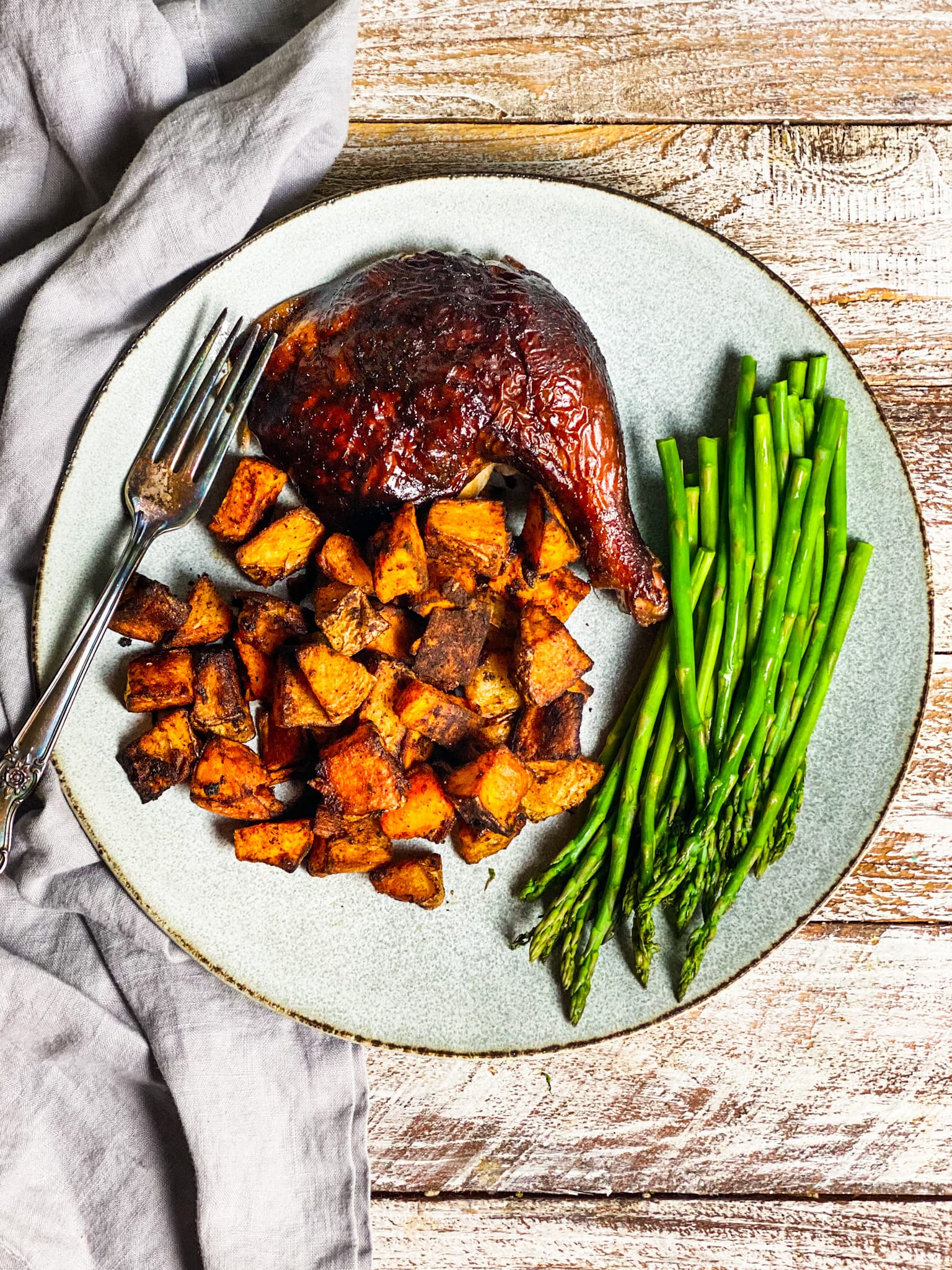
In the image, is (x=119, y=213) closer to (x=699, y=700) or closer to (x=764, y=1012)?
(x=699, y=700)

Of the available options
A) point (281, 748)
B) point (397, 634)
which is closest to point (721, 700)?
point (397, 634)

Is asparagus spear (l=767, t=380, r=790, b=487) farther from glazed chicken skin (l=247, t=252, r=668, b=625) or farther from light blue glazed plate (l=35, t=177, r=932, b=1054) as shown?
glazed chicken skin (l=247, t=252, r=668, b=625)

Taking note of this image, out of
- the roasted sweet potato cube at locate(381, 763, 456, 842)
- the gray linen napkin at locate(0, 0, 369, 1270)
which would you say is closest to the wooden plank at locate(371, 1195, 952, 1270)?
the gray linen napkin at locate(0, 0, 369, 1270)

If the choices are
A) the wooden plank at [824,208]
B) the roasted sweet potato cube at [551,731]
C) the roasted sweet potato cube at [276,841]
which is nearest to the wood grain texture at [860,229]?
the wooden plank at [824,208]

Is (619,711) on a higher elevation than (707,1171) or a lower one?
higher

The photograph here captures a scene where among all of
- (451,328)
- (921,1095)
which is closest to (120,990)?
(451,328)
